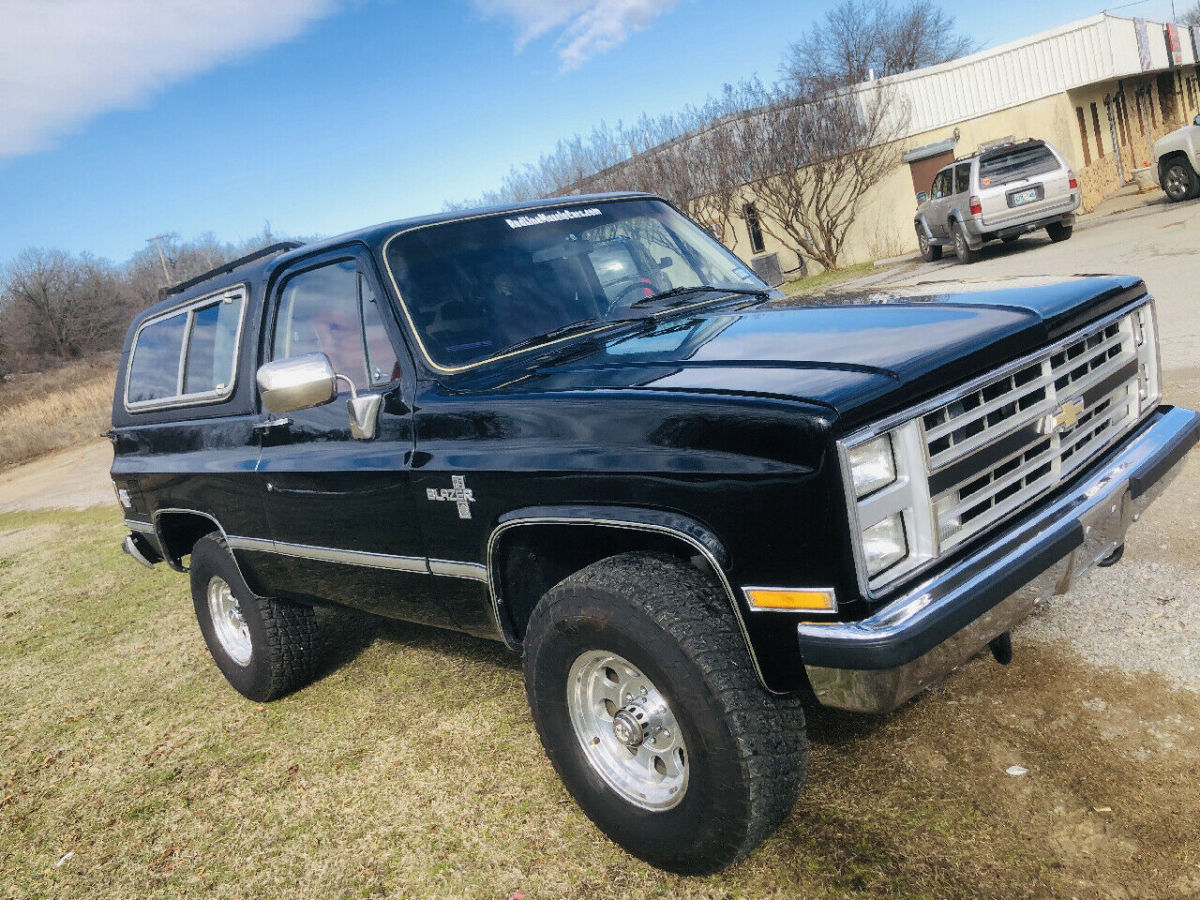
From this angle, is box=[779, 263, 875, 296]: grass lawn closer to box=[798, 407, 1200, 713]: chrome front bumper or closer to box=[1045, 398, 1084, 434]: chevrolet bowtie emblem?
box=[1045, 398, 1084, 434]: chevrolet bowtie emblem

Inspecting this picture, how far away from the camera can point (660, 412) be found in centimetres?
240

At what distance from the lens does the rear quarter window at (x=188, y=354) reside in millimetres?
4254

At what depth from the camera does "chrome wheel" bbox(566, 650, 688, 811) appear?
2.58m

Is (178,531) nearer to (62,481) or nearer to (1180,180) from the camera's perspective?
(62,481)

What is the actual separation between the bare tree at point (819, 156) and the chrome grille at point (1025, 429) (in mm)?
22887

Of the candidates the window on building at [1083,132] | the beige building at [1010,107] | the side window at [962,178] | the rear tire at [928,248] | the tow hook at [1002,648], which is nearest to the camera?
the tow hook at [1002,648]

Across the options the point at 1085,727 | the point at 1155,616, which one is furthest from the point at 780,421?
the point at 1155,616

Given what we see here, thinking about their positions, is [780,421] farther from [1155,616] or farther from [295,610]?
[295,610]

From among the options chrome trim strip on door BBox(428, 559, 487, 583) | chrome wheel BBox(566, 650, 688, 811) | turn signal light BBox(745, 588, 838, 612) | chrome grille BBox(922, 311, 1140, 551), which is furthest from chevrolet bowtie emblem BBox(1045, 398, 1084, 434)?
chrome trim strip on door BBox(428, 559, 487, 583)

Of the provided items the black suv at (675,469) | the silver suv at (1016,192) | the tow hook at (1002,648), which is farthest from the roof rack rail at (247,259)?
the silver suv at (1016,192)

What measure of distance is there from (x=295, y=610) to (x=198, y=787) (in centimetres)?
88

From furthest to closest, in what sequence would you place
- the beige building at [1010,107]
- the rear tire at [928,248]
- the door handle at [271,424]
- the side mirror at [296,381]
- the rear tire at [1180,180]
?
1. the beige building at [1010,107]
2. the rear tire at [928,248]
3. the rear tire at [1180,180]
4. the door handle at [271,424]
5. the side mirror at [296,381]

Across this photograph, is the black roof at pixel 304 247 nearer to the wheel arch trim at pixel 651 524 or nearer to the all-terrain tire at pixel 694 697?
the wheel arch trim at pixel 651 524

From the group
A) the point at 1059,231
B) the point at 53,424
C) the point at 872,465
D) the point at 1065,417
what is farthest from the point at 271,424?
the point at 53,424
